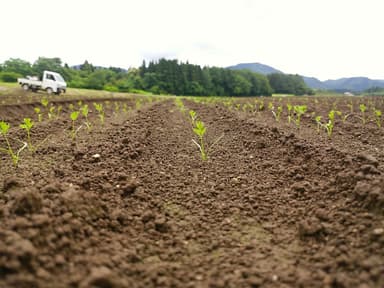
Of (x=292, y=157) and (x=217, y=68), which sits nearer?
(x=292, y=157)

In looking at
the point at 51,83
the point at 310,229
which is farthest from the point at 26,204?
the point at 51,83

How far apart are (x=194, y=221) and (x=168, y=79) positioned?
6045 centimetres

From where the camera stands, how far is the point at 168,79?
59.6 meters

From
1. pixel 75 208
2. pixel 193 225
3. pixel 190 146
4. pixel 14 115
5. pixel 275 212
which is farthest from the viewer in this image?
pixel 14 115

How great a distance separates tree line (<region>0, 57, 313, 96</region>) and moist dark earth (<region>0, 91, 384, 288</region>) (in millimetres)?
44265

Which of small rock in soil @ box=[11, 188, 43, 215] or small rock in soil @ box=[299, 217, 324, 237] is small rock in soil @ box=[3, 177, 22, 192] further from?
small rock in soil @ box=[299, 217, 324, 237]

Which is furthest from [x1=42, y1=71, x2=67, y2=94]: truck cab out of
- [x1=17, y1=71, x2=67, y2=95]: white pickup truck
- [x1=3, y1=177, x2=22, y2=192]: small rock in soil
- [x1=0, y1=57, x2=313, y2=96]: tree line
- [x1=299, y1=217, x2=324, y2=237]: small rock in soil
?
[x1=0, y1=57, x2=313, y2=96]: tree line

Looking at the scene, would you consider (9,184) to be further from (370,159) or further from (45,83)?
(45,83)

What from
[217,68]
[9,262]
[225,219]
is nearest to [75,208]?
[9,262]

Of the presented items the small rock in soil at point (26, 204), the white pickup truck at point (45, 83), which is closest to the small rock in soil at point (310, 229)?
the small rock in soil at point (26, 204)

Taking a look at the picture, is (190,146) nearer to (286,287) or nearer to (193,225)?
(193,225)

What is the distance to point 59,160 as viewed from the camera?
292 cm

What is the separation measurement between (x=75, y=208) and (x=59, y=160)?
165 centimetres

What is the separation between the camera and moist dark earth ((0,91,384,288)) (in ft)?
3.83
